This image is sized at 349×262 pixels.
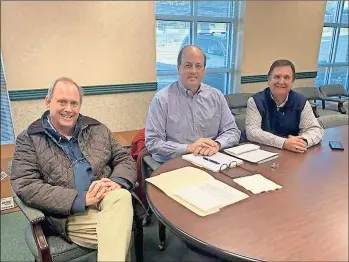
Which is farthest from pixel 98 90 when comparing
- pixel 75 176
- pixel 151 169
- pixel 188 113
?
pixel 75 176

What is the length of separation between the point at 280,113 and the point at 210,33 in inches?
78.0

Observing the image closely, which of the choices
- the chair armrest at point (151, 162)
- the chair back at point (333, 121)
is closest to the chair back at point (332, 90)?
the chair back at point (333, 121)

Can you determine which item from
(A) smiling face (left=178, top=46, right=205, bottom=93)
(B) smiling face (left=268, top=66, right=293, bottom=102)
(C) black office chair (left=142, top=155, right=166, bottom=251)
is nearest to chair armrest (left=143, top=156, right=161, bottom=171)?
(C) black office chair (left=142, top=155, right=166, bottom=251)

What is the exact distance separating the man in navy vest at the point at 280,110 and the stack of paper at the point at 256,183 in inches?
22.1

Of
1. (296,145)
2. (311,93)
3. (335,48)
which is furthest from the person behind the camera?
(335,48)

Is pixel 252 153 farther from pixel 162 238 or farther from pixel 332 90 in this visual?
pixel 332 90

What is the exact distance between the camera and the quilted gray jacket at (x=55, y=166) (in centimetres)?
117

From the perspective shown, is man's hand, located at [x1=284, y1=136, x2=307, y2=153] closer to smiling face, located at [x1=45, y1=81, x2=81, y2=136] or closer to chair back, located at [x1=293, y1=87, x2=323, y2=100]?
smiling face, located at [x1=45, y1=81, x2=81, y2=136]

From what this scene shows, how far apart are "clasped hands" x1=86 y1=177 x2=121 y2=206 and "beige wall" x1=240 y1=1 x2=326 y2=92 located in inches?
108

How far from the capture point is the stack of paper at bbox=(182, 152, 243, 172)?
1278 millimetres

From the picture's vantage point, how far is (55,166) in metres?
1.29

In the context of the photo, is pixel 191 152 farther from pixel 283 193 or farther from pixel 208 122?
pixel 283 193

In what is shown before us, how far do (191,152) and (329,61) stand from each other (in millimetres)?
4046

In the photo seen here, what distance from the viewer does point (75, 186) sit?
1.32 metres
